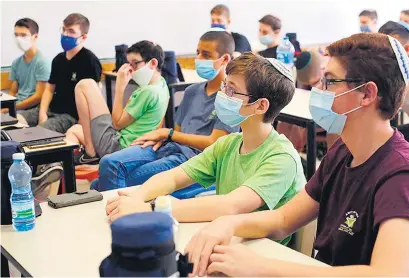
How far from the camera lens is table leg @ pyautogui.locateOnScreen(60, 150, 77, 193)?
9.40 ft

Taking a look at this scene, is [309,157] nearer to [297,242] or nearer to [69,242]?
[297,242]

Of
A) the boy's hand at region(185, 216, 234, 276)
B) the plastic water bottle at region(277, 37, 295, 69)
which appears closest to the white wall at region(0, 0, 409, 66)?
the plastic water bottle at region(277, 37, 295, 69)

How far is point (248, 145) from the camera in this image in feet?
6.55

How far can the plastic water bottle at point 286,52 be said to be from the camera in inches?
200

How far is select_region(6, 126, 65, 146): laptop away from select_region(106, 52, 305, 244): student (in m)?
1.02

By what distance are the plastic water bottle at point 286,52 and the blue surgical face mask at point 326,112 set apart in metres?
3.26

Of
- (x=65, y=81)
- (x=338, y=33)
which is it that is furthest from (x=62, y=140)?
(x=338, y=33)

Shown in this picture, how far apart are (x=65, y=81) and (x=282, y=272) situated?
3814 millimetres

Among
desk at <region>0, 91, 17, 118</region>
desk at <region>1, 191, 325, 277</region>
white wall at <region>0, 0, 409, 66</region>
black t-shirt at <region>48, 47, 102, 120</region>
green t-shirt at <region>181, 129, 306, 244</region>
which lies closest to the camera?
desk at <region>1, 191, 325, 277</region>

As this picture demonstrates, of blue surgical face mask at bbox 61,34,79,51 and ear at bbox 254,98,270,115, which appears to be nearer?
ear at bbox 254,98,270,115

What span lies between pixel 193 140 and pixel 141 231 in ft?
6.53

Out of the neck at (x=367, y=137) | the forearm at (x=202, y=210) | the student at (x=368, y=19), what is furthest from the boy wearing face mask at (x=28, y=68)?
the neck at (x=367, y=137)

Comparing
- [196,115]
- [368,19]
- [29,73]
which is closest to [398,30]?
[196,115]

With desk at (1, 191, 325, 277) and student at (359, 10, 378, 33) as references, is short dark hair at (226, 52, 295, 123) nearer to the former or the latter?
desk at (1, 191, 325, 277)
